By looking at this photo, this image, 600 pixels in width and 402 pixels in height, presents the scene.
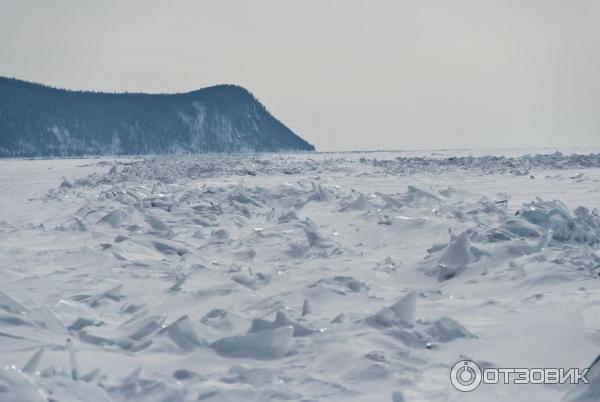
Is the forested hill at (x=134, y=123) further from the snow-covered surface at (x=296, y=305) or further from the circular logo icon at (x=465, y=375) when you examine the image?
the circular logo icon at (x=465, y=375)

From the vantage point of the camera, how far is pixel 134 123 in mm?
87000

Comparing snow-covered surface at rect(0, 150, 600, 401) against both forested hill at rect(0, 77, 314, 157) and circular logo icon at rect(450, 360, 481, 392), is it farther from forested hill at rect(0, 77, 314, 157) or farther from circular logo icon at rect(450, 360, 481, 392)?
forested hill at rect(0, 77, 314, 157)

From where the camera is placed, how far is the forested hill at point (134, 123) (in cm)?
7825

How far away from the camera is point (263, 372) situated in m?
2.61

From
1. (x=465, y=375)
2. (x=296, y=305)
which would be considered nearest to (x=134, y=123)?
(x=296, y=305)

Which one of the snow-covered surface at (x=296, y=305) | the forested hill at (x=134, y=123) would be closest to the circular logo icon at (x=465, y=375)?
the snow-covered surface at (x=296, y=305)

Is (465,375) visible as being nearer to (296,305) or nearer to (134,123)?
(296,305)

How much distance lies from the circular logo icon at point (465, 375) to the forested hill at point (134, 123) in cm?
7844

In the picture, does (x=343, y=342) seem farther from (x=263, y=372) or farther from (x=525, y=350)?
(x=525, y=350)

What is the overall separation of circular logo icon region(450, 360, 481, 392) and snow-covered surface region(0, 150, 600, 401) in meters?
0.04

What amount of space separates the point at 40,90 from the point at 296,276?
91408 millimetres

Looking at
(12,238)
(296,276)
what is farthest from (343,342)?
(12,238)

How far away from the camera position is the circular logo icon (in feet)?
7.91

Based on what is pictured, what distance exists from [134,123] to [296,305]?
87799 mm
